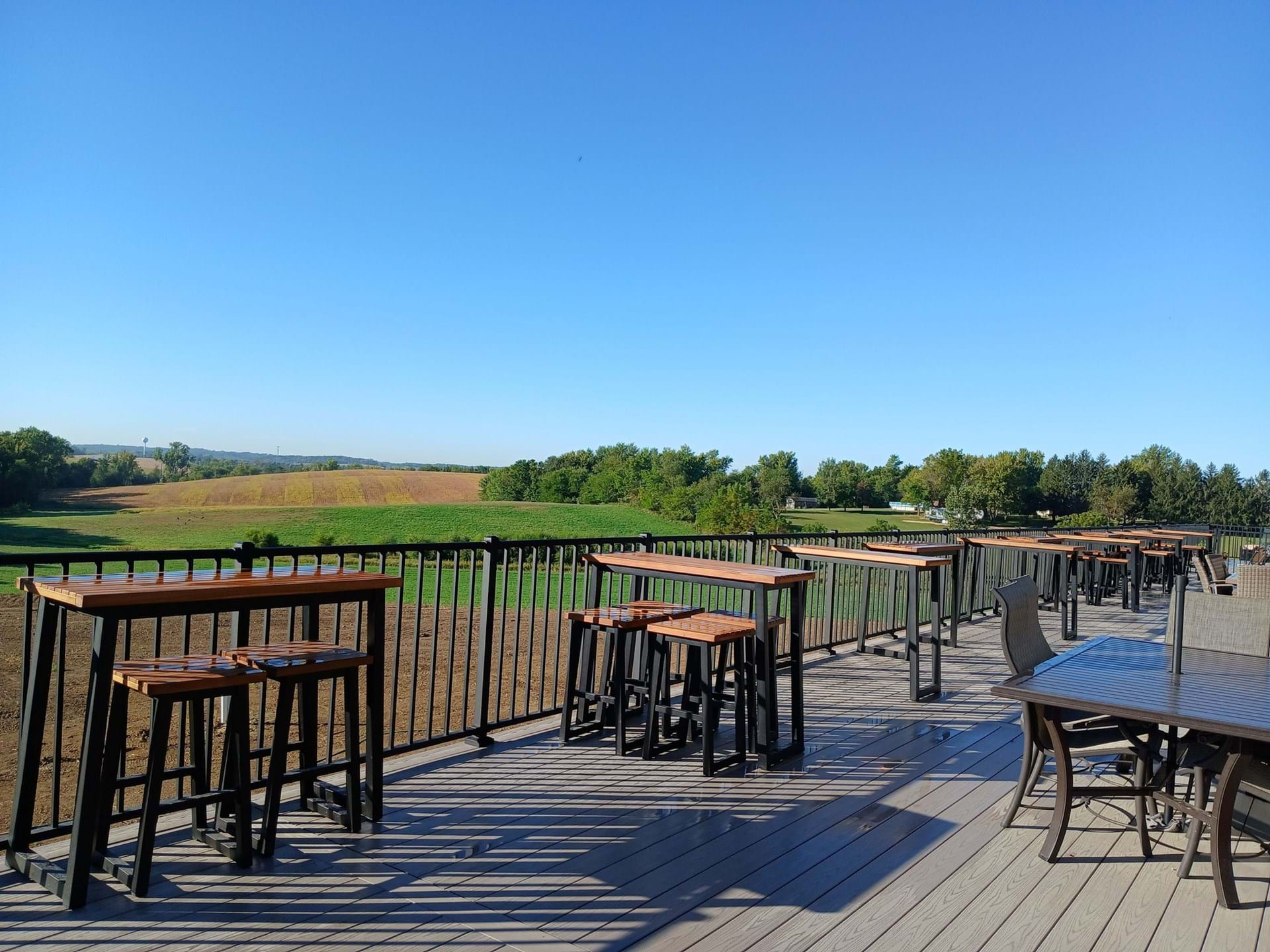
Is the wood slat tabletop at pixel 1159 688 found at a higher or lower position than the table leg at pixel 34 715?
higher

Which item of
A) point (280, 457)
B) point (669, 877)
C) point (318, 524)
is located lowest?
point (318, 524)

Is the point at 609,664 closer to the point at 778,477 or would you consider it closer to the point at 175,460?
the point at 175,460

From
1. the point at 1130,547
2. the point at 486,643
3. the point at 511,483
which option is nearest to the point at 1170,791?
the point at 486,643

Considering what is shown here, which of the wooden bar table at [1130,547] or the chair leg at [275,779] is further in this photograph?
the wooden bar table at [1130,547]

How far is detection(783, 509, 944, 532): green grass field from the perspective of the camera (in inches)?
2290

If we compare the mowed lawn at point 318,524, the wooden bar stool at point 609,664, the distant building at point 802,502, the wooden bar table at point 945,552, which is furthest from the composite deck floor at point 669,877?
the distant building at point 802,502

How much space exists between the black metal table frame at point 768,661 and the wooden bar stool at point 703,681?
8cm

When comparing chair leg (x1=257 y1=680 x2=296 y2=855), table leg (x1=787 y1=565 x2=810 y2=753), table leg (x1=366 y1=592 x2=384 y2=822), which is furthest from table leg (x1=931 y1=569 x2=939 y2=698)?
chair leg (x1=257 y1=680 x2=296 y2=855)

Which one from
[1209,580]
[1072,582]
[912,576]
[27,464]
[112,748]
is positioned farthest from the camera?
[27,464]

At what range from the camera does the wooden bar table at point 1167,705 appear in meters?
2.59

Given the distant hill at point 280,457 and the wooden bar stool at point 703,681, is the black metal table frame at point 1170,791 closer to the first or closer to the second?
the wooden bar stool at point 703,681

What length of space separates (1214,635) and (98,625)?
4552 mm

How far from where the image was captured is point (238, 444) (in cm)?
5581

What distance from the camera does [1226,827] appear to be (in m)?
2.75
